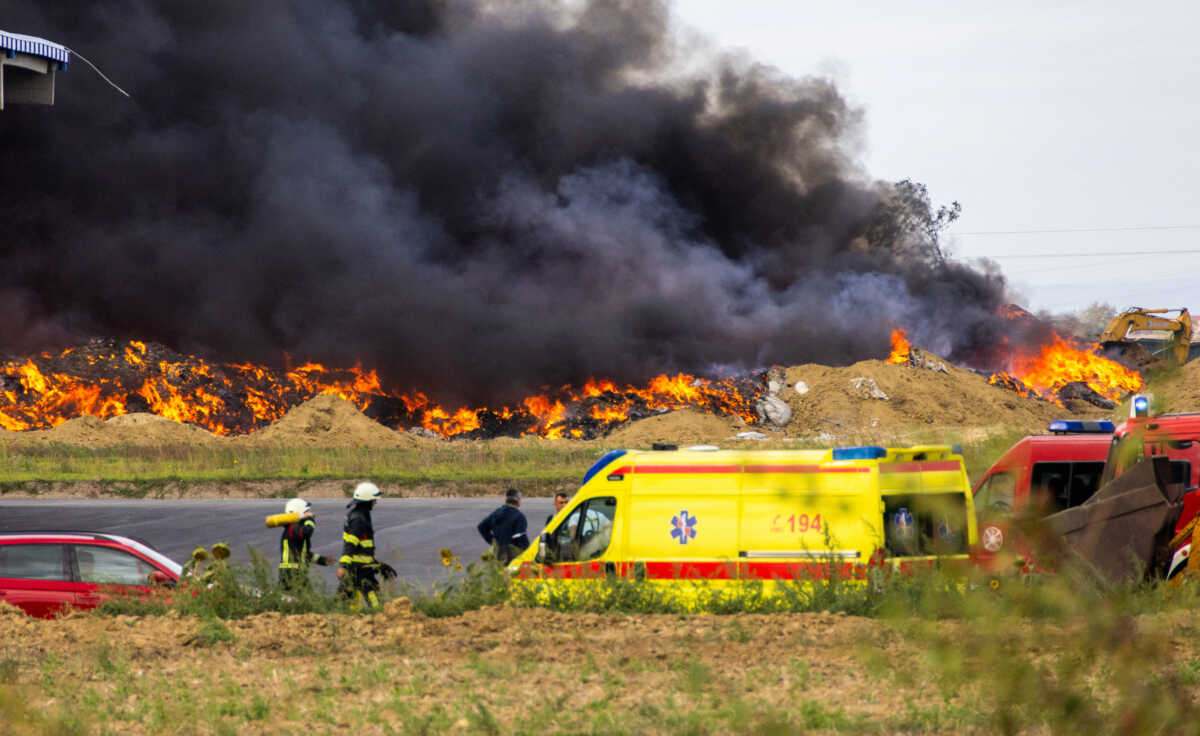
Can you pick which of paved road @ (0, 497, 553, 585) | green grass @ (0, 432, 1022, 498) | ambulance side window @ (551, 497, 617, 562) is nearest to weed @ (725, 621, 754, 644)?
ambulance side window @ (551, 497, 617, 562)

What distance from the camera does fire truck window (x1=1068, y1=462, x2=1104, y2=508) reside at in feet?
38.5

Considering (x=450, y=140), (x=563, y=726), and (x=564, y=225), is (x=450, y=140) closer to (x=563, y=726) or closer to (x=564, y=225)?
(x=564, y=225)

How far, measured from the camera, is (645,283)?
5006 cm

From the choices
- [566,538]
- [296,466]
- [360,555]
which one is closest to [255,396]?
[296,466]

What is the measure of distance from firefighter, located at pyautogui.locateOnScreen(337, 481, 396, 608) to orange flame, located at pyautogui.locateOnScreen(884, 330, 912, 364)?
43.7 meters

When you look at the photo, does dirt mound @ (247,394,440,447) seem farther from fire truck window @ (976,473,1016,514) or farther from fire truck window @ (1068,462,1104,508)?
fire truck window @ (1068,462,1104,508)

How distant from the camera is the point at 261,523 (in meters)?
22.6

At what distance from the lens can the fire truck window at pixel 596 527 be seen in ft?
31.1

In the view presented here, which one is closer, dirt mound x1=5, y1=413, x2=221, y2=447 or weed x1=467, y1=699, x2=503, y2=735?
weed x1=467, y1=699, x2=503, y2=735

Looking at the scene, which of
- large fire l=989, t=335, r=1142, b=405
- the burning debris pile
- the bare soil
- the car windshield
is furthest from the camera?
large fire l=989, t=335, r=1142, b=405

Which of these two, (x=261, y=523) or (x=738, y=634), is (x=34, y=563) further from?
(x=261, y=523)

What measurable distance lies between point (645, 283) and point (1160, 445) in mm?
41011

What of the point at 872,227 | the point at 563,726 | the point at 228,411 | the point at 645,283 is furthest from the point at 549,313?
the point at 563,726

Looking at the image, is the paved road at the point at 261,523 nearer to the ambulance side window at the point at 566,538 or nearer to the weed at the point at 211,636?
the ambulance side window at the point at 566,538
